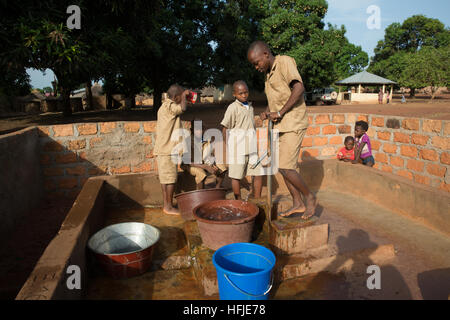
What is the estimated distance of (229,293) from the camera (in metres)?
2.17

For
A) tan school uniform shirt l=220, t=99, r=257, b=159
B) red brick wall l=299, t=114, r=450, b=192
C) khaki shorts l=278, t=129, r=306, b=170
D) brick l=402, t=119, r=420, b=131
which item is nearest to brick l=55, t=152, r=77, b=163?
tan school uniform shirt l=220, t=99, r=257, b=159

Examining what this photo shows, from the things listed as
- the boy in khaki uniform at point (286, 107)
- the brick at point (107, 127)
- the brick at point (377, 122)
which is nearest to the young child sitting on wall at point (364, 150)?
the brick at point (377, 122)

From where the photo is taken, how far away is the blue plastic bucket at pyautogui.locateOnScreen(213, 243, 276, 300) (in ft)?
6.84

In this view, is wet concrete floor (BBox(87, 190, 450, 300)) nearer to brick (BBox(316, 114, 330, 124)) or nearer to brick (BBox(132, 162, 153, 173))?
brick (BBox(132, 162, 153, 173))

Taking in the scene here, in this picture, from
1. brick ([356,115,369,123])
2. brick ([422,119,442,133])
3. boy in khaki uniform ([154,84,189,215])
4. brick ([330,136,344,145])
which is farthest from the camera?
brick ([330,136,344,145])

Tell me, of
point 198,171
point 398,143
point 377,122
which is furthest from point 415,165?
point 198,171

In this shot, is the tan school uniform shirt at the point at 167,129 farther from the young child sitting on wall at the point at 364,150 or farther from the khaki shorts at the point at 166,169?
the young child sitting on wall at the point at 364,150

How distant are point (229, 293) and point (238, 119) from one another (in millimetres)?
2406

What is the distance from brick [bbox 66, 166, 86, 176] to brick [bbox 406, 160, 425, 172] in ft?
16.9

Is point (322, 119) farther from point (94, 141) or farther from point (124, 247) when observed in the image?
point (124, 247)

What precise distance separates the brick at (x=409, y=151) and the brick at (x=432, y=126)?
0.36 metres

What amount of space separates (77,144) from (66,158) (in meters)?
0.27

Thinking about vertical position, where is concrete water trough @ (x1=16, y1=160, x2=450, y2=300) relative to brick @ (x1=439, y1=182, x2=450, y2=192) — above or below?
below

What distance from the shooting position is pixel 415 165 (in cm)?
488
